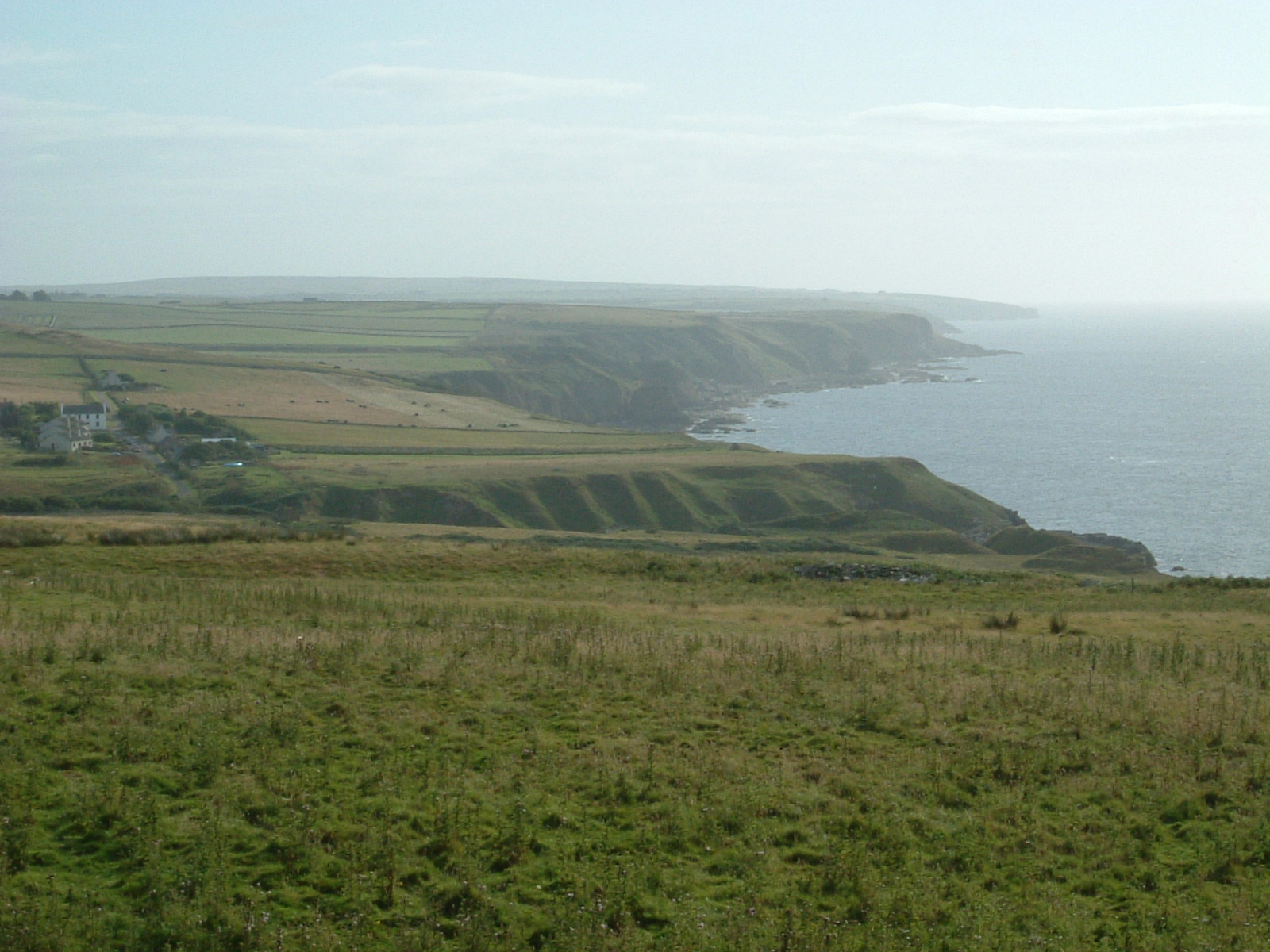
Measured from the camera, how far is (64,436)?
88562mm

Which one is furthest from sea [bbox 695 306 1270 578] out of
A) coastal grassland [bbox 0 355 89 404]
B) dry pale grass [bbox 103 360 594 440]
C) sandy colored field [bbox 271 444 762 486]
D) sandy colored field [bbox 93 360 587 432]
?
coastal grassland [bbox 0 355 89 404]

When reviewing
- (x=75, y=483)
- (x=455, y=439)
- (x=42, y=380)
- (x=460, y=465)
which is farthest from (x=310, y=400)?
(x=75, y=483)

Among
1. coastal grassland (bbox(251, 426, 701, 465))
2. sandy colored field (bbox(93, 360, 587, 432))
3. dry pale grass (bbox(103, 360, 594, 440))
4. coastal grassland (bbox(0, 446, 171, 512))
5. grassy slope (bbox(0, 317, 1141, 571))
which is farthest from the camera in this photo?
dry pale grass (bbox(103, 360, 594, 440))

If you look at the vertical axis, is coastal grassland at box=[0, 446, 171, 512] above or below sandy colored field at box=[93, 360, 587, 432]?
below

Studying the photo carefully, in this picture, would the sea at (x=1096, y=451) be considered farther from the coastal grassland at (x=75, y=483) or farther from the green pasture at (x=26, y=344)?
the green pasture at (x=26, y=344)

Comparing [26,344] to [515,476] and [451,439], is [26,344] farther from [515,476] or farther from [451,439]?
[515,476]

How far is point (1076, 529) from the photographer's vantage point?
303 ft

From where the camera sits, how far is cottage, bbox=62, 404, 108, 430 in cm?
9938

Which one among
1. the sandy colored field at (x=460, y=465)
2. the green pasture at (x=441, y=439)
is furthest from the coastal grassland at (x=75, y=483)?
the green pasture at (x=441, y=439)

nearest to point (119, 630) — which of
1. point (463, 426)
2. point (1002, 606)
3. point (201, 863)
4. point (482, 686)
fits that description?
point (482, 686)

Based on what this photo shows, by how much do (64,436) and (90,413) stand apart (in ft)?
43.4

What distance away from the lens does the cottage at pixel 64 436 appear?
287 ft

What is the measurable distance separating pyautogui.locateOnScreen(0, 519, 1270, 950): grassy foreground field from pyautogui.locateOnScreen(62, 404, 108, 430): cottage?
84.3m

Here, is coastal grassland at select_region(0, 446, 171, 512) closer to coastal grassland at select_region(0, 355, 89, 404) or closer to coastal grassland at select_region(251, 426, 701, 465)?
coastal grassland at select_region(251, 426, 701, 465)
